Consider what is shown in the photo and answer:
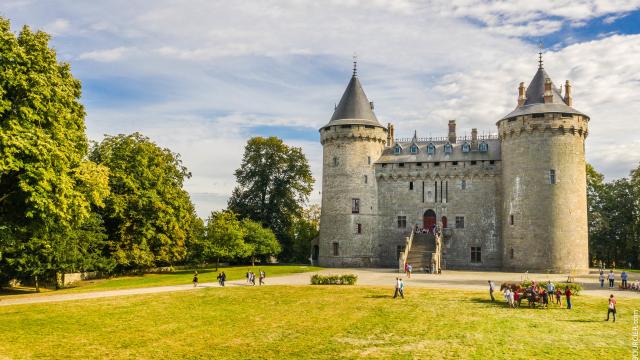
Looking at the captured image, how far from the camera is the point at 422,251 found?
49969 millimetres

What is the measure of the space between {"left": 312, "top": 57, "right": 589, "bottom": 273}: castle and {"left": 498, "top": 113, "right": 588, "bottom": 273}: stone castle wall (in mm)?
90

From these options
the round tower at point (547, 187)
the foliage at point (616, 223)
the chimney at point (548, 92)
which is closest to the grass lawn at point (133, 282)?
the round tower at point (547, 187)

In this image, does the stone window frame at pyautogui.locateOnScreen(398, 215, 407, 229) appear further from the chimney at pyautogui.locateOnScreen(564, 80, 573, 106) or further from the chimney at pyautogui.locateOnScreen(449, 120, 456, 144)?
the chimney at pyautogui.locateOnScreen(564, 80, 573, 106)

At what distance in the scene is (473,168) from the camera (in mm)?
54219

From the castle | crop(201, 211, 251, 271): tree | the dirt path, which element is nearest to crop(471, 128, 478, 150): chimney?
the castle

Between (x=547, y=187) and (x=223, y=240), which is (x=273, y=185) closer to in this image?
(x=223, y=240)

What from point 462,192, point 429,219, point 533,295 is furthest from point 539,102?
point 533,295

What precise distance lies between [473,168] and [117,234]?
34.6 metres

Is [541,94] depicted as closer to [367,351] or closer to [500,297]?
[500,297]

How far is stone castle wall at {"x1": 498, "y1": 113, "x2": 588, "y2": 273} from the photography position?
47.8 meters

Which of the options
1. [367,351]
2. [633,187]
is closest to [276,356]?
[367,351]

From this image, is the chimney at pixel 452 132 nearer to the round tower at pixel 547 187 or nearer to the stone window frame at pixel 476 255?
the round tower at pixel 547 187

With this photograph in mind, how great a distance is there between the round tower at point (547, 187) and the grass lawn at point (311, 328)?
19.6 metres

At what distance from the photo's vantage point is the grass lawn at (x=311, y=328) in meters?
18.4
